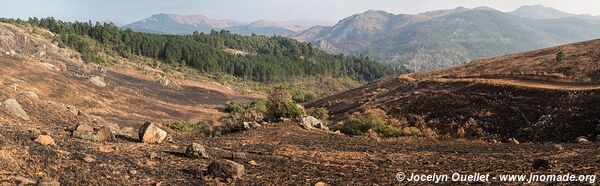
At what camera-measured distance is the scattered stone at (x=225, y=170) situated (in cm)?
1167

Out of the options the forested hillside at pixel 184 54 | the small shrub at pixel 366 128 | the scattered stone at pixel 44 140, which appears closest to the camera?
the scattered stone at pixel 44 140

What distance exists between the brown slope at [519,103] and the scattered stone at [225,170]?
59.0 feet

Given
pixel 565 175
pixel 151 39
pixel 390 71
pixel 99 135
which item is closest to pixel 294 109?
pixel 99 135

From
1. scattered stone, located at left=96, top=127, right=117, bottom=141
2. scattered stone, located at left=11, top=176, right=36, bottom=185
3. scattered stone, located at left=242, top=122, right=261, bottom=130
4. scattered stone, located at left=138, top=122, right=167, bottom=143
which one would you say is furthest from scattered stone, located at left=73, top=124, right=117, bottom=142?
scattered stone, located at left=242, top=122, right=261, bottom=130

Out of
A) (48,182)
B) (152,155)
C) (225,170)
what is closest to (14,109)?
(152,155)

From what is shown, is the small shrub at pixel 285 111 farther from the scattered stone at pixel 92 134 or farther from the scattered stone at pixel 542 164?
the scattered stone at pixel 542 164

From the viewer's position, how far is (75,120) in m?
22.0

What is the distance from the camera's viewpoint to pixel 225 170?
11750mm

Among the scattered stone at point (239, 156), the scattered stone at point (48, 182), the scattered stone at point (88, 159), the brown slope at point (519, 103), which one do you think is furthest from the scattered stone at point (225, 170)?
the brown slope at point (519, 103)

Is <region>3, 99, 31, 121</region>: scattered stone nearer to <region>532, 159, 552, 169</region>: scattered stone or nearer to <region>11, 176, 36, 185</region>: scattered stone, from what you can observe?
<region>11, 176, 36, 185</region>: scattered stone

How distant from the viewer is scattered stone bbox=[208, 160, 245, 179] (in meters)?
11.7

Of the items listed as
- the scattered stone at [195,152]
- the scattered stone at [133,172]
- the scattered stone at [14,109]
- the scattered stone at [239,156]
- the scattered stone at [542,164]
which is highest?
the scattered stone at [14,109]

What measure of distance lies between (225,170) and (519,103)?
2436cm

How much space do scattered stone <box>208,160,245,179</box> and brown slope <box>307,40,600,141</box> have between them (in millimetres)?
17998
